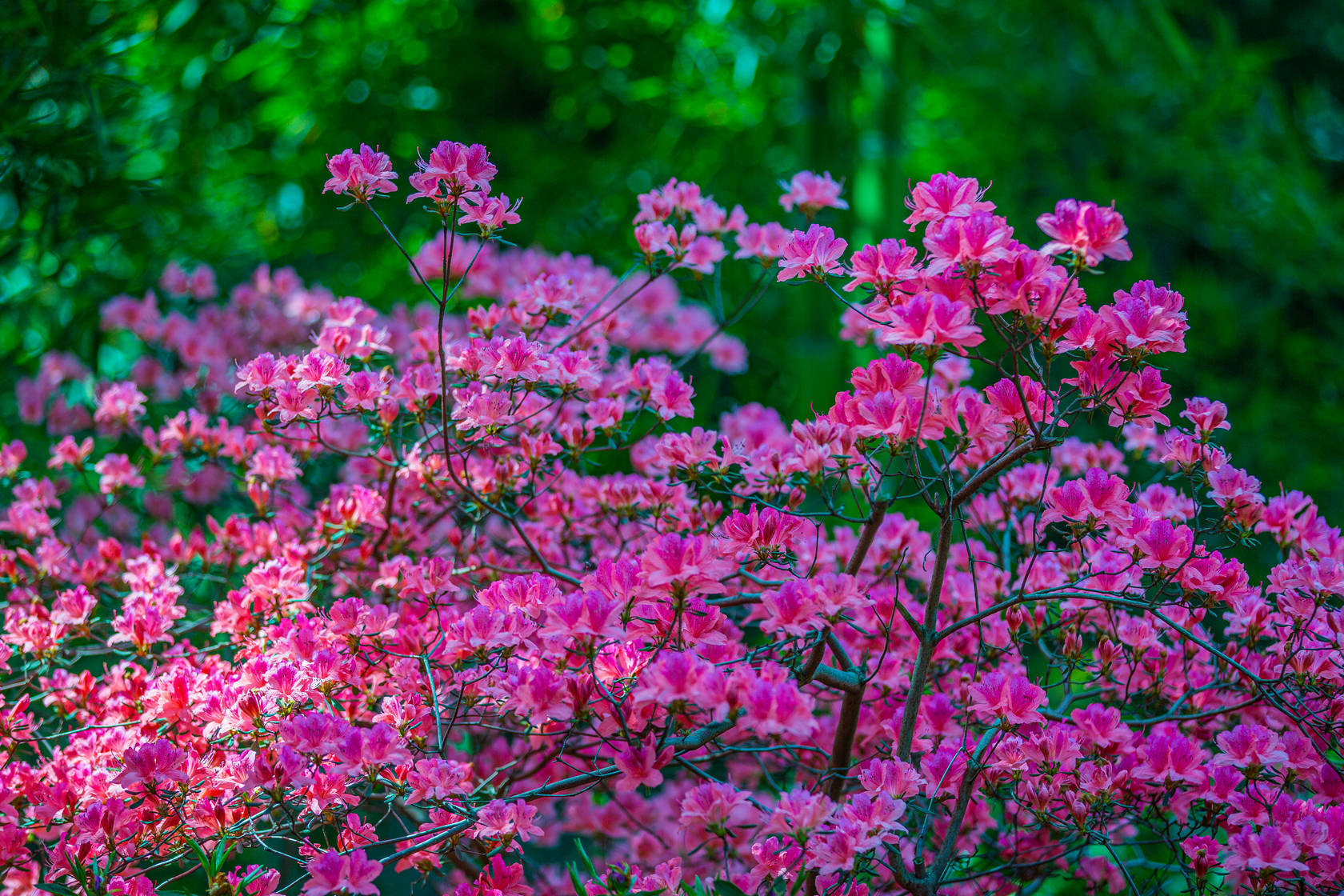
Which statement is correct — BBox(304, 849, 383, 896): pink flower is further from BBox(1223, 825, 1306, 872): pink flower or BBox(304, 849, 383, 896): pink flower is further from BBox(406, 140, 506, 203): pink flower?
BBox(1223, 825, 1306, 872): pink flower

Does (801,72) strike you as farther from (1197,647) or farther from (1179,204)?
(1179,204)

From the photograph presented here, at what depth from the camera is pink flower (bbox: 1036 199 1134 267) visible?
699mm

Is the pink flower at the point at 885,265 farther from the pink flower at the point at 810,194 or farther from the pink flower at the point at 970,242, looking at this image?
the pink flower at the point at 810,194

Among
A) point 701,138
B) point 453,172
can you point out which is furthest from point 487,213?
point 701,138

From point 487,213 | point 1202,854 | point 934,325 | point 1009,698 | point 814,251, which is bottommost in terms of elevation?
point 1202,854

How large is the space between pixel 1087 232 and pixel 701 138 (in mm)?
2078

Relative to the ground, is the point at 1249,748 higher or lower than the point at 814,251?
lower

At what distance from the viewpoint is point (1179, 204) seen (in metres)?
3.21

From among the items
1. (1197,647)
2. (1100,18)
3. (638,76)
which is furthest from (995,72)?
(1197,647)

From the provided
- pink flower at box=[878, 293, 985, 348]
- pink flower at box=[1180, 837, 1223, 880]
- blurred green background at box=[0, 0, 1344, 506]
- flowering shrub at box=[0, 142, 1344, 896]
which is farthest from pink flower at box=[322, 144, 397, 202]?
pink flower at box=[1180, 837, 1223, 880]

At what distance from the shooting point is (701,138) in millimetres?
2650

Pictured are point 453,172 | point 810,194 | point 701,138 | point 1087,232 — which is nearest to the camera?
point 1087,232

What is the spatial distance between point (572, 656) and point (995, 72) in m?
2.68

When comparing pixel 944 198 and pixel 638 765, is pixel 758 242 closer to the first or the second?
pixel 944 198
